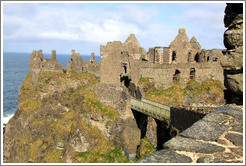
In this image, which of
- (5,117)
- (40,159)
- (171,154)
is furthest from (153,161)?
(5,117)

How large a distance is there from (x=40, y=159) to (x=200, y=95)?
2079 cm

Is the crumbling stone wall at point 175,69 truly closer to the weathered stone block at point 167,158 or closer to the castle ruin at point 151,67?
the castle ruin at point 151,67

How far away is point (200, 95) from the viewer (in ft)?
95.6

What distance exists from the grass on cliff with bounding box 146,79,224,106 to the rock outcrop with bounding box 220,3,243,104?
21.4 meters

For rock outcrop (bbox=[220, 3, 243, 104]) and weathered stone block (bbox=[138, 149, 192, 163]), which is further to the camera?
rock outcrop (bbox=[220, 3, 243, 104])

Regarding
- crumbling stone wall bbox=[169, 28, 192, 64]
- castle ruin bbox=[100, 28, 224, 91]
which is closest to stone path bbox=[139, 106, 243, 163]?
castle ruin bbox=[100, 28, 224, 91]

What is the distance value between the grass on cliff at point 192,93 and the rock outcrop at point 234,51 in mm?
21364

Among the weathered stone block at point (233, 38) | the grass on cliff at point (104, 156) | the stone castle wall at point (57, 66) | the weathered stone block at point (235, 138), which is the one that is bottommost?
the grass on cliff at point (104, 156)

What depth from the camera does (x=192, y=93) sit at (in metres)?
29.4

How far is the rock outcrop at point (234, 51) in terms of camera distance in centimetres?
663

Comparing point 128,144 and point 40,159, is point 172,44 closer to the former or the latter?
point 128,144

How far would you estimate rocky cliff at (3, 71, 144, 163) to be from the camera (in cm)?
2714

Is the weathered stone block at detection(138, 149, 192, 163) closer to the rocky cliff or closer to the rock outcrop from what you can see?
the rock outcrop

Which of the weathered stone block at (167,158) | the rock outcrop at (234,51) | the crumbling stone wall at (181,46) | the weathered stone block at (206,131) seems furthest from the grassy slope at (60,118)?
the weathered stone block at (167,158)
